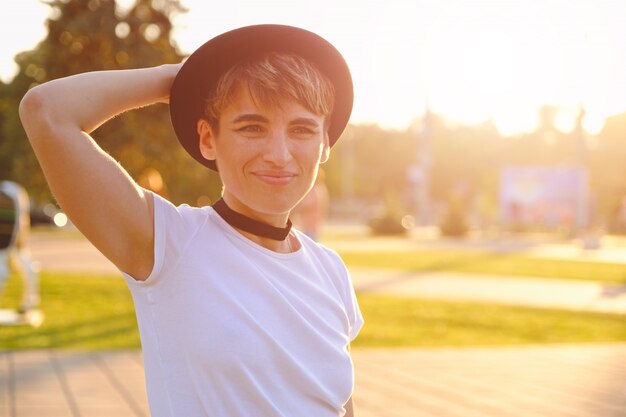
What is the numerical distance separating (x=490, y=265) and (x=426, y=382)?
50.3 ft

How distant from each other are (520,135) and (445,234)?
49.5 meters

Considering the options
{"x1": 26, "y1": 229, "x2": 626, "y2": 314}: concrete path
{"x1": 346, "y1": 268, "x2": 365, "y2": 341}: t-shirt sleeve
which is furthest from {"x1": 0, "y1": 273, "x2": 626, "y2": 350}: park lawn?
{"x1": 346, "y1": 268, "x2": 365, "y2": 341}: t-shirt sleeve

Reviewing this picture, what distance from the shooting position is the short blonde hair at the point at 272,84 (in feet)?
6.39

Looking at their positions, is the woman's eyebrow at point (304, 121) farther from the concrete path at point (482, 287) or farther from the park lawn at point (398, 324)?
the concrete path at point (482, 287)

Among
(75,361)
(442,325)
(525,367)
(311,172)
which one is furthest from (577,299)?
(311,172)

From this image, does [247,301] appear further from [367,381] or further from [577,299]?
[577,299]

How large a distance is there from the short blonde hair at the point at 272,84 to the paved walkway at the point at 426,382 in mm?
4188

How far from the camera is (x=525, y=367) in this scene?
797 centimetres

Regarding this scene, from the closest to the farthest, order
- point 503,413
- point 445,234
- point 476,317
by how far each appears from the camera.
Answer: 1. point 503,413
2. point 476,317
3. point 445,234

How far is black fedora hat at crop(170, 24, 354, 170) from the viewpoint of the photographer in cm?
199

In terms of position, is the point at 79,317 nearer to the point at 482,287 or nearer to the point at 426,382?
the point at 426,382

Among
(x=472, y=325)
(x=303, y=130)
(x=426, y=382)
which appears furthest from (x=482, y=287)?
(x=303, y=130)

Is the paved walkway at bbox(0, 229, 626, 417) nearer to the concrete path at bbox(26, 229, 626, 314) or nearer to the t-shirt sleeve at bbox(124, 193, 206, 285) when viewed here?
the t-shirt sleeve at bbox(124, 193, 206, 285)

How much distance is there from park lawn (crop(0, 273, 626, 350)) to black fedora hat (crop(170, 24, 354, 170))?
6849 mm
